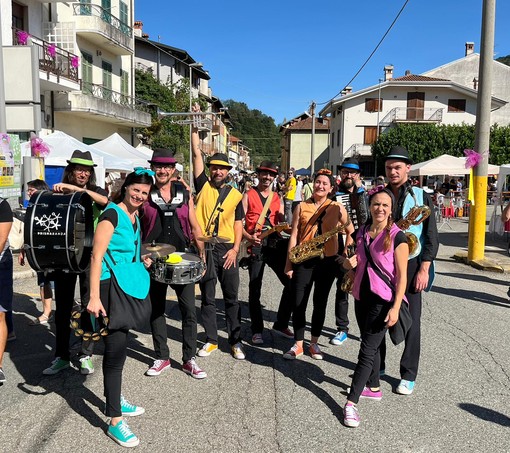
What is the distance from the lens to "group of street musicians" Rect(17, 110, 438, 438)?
3920mm

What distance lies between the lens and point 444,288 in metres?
7.65

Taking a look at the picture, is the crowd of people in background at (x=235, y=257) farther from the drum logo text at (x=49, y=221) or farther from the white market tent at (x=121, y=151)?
the white market tent at (x=121, y=151)

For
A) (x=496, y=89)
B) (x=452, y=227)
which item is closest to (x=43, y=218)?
(x=452, y=227)

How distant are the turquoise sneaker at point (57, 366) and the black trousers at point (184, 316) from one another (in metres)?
0.83

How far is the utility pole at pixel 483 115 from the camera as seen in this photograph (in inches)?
363

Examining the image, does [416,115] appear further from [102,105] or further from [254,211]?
[254,211]

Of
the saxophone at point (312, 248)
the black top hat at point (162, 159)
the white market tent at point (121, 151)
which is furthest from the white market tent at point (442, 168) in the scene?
the black top hat at point (162, 159)

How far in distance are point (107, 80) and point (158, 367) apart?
22262 millimetres

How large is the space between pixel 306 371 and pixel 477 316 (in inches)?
120

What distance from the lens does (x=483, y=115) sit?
924 centimetres

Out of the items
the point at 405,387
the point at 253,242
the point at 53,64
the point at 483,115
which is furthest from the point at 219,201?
the point at 53,64

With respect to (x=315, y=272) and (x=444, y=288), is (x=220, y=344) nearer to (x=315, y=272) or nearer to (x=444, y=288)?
(x=315, y=272)

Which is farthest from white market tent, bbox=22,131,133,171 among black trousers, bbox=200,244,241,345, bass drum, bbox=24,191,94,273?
bass drum, bbox=24,191,94,273

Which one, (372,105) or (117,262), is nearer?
(117,262)
